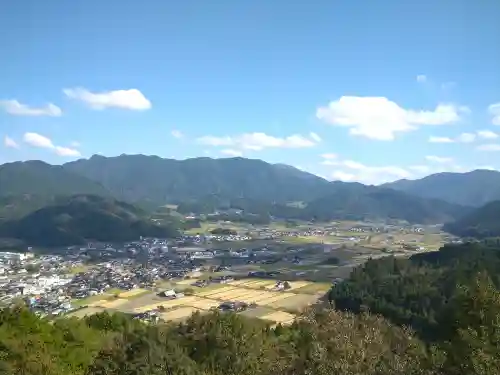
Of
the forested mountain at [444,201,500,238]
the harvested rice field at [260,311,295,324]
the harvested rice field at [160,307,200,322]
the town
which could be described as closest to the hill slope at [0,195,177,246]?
the town

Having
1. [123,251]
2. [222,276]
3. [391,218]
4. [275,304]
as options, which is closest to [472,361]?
[275,304]

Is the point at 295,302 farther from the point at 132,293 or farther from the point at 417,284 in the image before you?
the point at 132,293

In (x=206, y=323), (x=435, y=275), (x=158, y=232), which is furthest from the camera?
(x=158, y=232)

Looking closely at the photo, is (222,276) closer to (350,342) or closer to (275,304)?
(275,304)

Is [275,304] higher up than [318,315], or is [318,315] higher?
[318,315]

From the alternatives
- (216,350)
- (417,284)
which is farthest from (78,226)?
(216,350)

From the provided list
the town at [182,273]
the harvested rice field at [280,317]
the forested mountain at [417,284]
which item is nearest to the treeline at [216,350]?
the forested mountain at [417,284]

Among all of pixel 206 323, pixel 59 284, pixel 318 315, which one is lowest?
pixel 59 284
